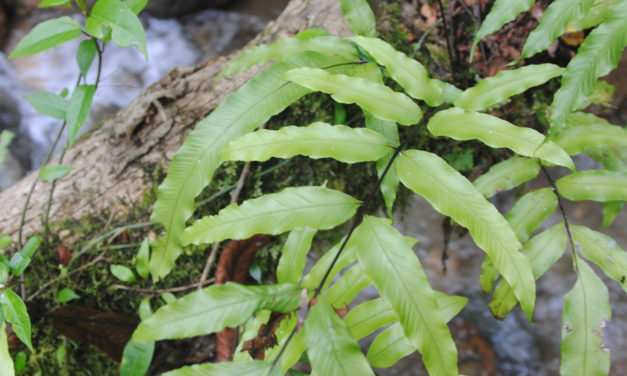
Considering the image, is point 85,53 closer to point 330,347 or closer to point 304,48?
point 304,48

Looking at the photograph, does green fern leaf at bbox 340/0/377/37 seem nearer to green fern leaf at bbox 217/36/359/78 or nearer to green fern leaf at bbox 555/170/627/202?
green fern leaf at bbox 217/36/359/78

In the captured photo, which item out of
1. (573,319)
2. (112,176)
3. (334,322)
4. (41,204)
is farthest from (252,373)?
(41,204)

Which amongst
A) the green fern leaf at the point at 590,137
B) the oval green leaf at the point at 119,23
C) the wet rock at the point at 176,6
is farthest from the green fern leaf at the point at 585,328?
the wet rock at the point at 176,6

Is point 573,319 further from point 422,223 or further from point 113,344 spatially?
point 422,223

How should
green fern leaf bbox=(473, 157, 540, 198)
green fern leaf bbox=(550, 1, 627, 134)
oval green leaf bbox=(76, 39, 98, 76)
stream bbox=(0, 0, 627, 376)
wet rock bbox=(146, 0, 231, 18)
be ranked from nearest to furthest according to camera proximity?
green fern leaf bbox=(550, 1, 627, 134), green fern leaf bbox=(473, 157, 540, 198), oval green leaf bbox=(76, 39, 98, 76), stream bbox=(0, 0, 627, 376), wet rock bbox=(146, 0, 231, 18)

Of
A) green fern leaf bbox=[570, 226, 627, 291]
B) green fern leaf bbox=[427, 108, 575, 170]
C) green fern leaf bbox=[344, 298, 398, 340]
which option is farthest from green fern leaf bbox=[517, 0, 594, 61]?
green fern leaf bbox=[344, 298, 398, 340]

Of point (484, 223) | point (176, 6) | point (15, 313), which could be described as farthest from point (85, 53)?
point (176, 6)

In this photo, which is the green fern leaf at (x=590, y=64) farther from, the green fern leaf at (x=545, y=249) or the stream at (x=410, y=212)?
the stream at (x=410, y=212)
